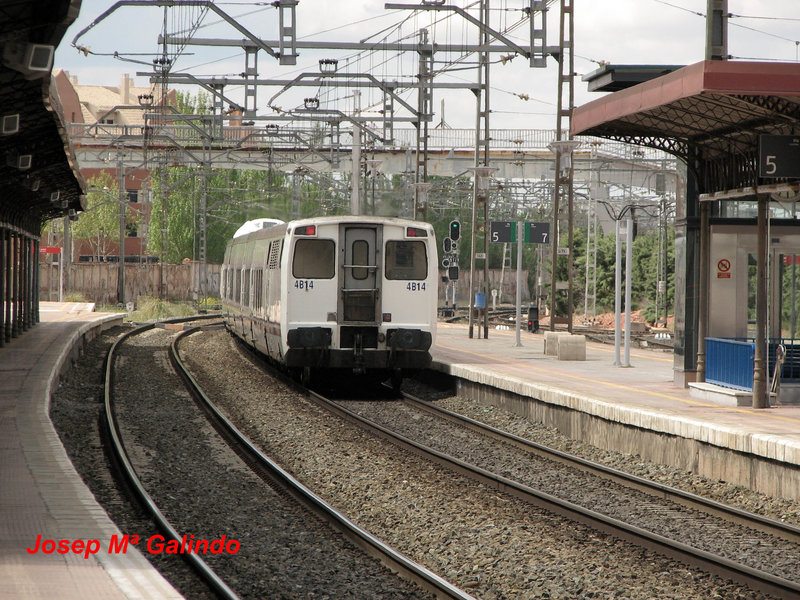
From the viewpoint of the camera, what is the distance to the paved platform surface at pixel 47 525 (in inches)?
229

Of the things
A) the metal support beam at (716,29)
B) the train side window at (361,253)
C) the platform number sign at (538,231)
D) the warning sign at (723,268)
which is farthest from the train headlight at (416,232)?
the platform number sign at (538,231)

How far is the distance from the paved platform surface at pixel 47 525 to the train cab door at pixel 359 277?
17.8 ft

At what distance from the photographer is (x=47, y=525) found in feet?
24.1

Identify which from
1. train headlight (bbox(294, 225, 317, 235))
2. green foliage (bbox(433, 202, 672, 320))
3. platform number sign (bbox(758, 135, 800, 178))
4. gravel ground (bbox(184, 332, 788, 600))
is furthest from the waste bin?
platform number sign (bbox(758, 135, 800, 178))

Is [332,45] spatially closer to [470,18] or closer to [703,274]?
[470,18]

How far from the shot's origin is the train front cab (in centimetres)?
1773

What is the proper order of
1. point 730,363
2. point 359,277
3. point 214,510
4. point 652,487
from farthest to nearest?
point 359,277 → point 730,363 → point 652,487 → point 214,510

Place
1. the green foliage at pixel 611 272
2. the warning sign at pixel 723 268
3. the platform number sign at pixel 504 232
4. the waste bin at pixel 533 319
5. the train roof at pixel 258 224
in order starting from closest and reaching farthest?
the warning sign at pixel 723 268
the platform number sign at pixel 504 232
the train roof at pixel 258 224
the waste bin at pixel 533 319
the green foliage at pixel 611 272

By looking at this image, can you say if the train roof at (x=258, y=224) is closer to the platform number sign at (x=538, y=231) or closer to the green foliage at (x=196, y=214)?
the platform number sign at (x=538, y=231)

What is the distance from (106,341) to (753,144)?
24.2 meters

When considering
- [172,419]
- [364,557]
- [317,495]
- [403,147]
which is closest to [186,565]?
[364,557]

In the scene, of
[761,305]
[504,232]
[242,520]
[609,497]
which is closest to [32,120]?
[242,520]

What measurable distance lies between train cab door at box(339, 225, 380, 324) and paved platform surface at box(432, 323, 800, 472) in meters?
2.13

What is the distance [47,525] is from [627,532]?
4.51 meters
